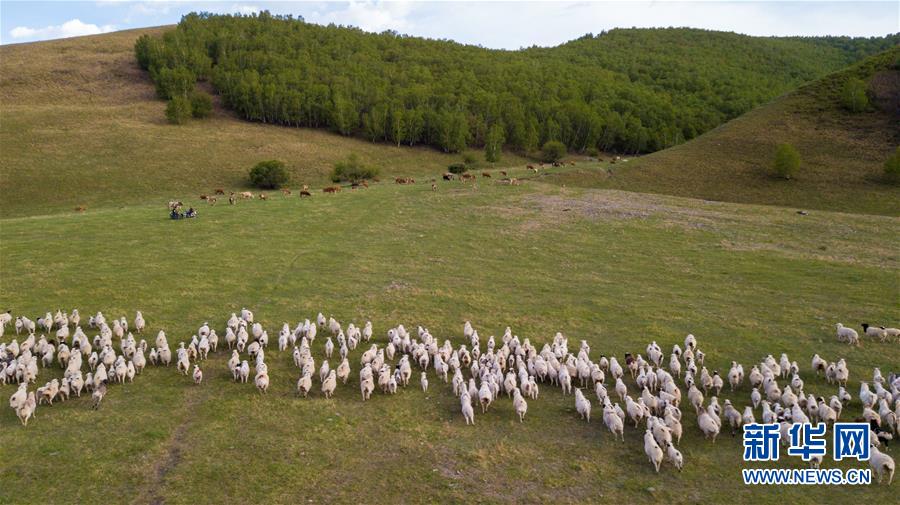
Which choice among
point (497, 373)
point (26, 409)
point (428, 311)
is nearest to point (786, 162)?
point (428, 311)

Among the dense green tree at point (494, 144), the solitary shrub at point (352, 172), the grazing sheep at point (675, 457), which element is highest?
the dense green tree at point (494, 144)

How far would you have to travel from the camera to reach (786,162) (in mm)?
64938

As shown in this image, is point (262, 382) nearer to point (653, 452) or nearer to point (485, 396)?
point (485, 396)

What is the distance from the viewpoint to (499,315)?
2655 centimetres

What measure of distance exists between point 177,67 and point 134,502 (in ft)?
404

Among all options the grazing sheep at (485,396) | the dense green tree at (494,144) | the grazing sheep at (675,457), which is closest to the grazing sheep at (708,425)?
the grazing sheep at (675,457)

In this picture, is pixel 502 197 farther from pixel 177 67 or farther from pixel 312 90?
pixel 177 67

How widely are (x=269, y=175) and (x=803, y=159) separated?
210ft

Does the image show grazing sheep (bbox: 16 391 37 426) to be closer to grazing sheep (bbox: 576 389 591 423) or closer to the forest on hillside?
grazing sheep (bbox: 576 389 591 423)

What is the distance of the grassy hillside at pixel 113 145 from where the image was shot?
67812mm

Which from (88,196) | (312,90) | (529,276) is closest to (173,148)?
(88,196)

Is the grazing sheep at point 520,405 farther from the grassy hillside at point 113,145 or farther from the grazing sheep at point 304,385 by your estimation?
the grassy hillside at point 113,145

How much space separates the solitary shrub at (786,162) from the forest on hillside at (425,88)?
47.6 meters

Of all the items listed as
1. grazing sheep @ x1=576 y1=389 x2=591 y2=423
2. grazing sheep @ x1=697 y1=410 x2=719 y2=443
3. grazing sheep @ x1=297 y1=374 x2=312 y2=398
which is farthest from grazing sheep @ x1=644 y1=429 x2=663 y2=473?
grazing sheep @ x1=297 y1=374 x2=312 y2=398
